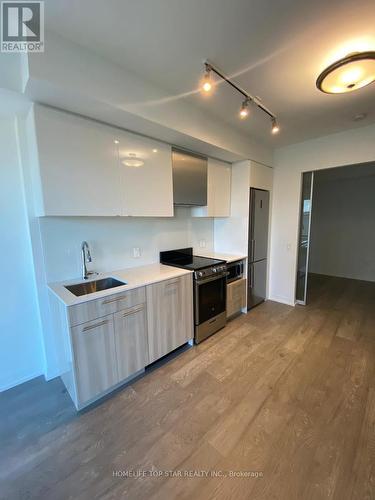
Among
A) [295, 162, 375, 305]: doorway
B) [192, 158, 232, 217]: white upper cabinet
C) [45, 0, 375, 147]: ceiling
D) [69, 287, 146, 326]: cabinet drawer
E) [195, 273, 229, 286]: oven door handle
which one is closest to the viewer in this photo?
[45, 0, 375, 147]: ceiling

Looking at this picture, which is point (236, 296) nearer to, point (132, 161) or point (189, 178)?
point (189, 178)

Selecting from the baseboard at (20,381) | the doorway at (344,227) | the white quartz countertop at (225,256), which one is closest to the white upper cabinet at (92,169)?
the white quartz countertop at (225,256)

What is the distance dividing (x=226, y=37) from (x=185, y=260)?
229 cm

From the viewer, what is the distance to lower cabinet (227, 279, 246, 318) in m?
3.06

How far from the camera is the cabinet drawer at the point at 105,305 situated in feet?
5.22

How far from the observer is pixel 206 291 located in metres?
2.62

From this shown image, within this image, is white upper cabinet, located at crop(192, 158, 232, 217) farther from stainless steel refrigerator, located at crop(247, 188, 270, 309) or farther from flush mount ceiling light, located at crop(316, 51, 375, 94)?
flush mount ceiling light, located at crop(316, 51, 375, 94)

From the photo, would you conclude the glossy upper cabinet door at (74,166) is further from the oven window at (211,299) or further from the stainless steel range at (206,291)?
the oven window at (211,299)

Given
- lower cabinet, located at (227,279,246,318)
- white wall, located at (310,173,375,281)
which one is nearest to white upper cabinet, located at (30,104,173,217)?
lower cabinet, located at (227,279,246,318)

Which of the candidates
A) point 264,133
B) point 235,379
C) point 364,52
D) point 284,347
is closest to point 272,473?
point 235,379

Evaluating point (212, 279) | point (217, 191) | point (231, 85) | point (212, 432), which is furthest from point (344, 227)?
point (212, 432)

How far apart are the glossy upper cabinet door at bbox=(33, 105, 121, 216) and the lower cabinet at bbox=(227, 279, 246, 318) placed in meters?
1.94

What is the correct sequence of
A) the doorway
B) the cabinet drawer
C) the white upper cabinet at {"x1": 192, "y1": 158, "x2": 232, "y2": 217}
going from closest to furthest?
the cabinet drawer
the white upper cabinet at {"x1": 192, "y1": 158, "x2": 232, "y2": 217}
the doorway

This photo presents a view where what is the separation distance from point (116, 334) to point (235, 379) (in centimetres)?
124
